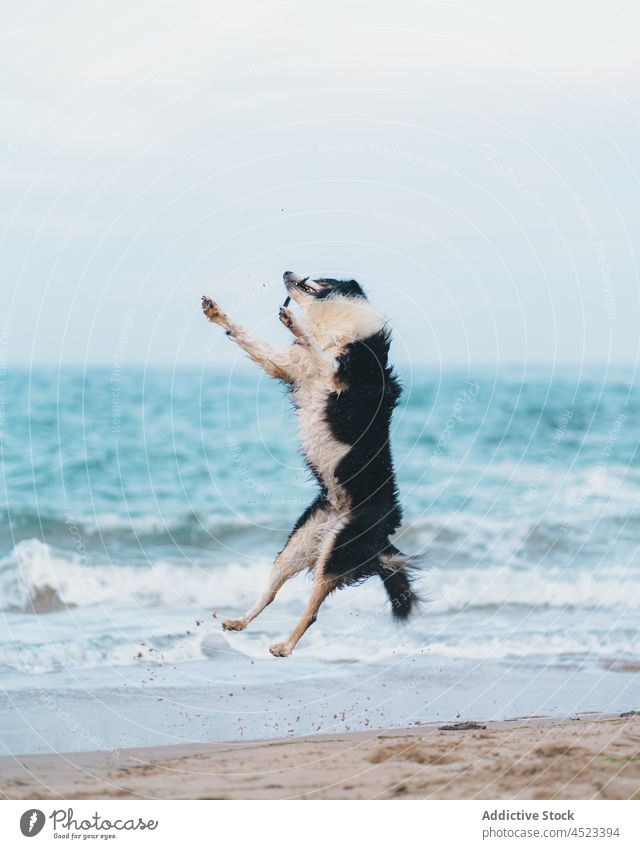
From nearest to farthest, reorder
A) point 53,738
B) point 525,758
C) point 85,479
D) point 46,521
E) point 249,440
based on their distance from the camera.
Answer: point 525,758
point 53,738
point 46,521
point 85,479
point 249,440

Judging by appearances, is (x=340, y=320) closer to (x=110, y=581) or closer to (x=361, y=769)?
(x=361, y=769)

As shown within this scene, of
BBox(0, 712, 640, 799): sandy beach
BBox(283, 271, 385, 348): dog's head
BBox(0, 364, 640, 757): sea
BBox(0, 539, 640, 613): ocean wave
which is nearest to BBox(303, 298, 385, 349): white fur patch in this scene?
BBox(283, 271, 385, 348): dog's head

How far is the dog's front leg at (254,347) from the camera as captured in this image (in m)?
7.70

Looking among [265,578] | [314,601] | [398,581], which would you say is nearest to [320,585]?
[314,601]

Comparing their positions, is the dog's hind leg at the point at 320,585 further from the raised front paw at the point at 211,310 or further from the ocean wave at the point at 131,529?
the ocean wave at the point at 131,529

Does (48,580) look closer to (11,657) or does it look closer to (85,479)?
(11,657)

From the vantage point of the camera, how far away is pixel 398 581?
29.4 ft

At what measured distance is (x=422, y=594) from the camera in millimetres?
9172

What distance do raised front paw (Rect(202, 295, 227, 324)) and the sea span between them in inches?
50.1

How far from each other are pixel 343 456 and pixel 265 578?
21.6 feet

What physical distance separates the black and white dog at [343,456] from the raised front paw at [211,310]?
0.86m

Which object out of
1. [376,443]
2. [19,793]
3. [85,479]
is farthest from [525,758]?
[85,479]
